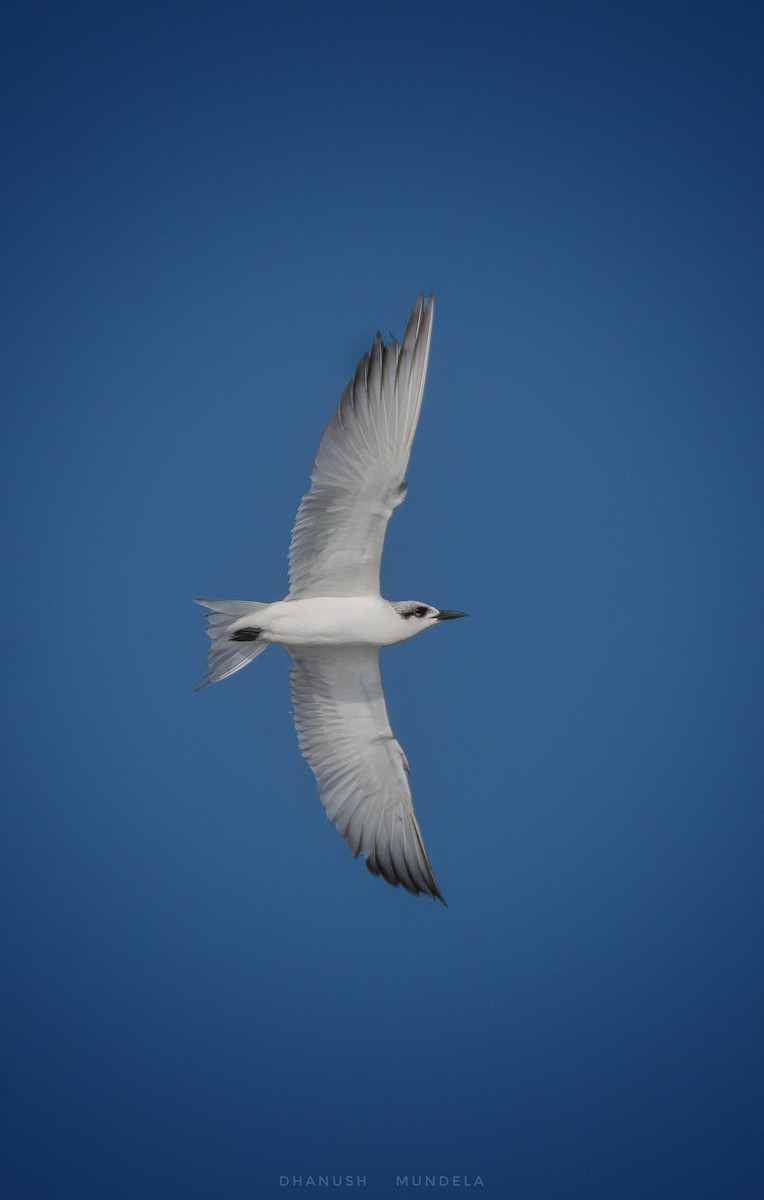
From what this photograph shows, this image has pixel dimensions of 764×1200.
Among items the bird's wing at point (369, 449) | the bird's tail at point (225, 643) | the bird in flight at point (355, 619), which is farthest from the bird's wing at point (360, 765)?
the bird's wing at point (369, 449)

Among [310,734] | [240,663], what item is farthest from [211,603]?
[310,734]

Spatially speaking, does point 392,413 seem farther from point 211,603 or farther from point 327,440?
point 211,603

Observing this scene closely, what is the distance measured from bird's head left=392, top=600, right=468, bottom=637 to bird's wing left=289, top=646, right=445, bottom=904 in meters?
0.25

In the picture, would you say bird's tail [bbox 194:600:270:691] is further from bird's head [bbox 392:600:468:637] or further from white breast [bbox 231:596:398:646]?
bird's head [bbox 392:600:468:637]

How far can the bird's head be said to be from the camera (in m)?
4.63

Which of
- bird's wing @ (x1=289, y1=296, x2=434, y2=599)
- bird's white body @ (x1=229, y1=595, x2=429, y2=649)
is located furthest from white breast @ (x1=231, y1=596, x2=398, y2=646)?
bird's wing @ (x1=289, y1=296, x2=434, y2=599)

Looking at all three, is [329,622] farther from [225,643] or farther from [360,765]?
[360,765]

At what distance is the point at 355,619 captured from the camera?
457 centimetres

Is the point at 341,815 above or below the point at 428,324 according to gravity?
below

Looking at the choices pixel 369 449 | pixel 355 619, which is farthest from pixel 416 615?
pixel 369 449

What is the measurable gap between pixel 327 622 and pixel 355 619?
0.09 m

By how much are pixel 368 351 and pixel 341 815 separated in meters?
1.66

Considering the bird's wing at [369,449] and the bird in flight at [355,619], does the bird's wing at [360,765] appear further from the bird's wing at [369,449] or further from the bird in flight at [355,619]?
the bird's wing at [369,449]

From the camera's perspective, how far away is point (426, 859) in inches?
195
